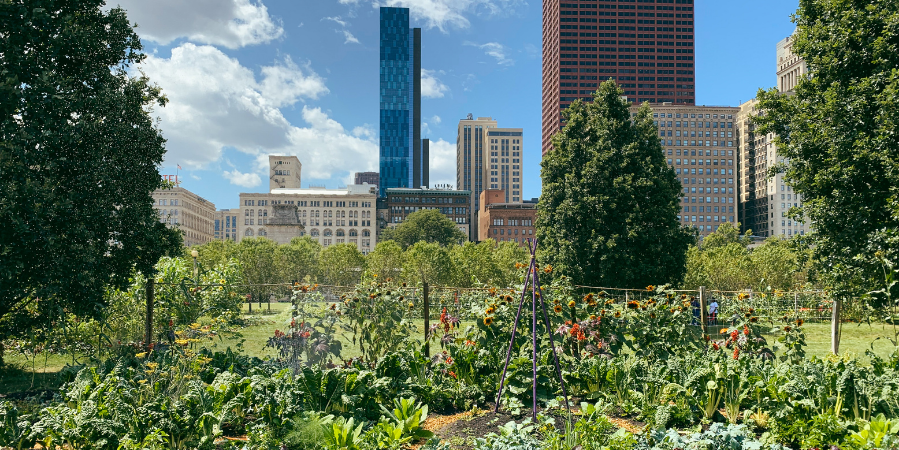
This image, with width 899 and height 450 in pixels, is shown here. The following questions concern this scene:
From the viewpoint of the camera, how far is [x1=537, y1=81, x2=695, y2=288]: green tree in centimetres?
2034

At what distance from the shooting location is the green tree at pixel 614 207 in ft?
66.7

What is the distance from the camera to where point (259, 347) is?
500 inches

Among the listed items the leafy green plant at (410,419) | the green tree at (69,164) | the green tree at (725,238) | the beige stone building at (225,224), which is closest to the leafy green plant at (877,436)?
the leafy green plant at (410,419)

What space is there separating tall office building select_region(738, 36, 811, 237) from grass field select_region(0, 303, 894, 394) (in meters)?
108

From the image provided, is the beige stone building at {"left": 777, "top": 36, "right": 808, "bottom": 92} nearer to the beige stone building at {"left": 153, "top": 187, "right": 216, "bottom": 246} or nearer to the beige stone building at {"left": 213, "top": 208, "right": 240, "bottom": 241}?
the beige stone building at {"left": 153, "top": 187, "right": 216, "bottom": 246}

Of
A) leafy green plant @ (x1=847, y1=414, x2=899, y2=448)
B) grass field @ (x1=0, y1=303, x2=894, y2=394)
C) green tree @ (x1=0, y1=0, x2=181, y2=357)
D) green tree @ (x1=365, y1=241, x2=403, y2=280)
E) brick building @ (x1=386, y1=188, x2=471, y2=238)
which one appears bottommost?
grass field @ (x1=0, y1=303, x2=894, y2=394)

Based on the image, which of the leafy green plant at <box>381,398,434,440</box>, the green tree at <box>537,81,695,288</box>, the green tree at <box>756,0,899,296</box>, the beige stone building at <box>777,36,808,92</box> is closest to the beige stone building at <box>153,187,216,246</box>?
the green tree at <box>537,81,695,288</box>

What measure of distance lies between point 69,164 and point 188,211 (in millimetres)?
133748

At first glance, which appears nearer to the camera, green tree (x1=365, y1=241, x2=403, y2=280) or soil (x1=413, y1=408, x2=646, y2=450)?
soil (x1=413, y1=408, x2=646, y2=450)

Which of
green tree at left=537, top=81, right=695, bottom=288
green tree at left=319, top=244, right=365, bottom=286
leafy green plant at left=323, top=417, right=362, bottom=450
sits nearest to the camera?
leafy green plant at left=323, top=417, right=362, bottom=450

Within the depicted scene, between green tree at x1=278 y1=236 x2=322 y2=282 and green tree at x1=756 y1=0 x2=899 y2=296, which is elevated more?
green tree at x1=756 y1=0 x2=899 y2=296

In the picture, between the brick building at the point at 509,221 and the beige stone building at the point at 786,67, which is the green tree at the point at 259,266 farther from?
the beige stone building at the point at 786,67

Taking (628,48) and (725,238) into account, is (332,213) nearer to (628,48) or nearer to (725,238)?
(628,48)

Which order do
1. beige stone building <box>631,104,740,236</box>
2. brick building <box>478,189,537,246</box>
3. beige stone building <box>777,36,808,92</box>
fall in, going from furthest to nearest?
1. brick building <box>478,189,537,246</box>
2. beige stone building <box>631,104,740,236</box>
3. beige stone building <box>777,36,808,92</box>
